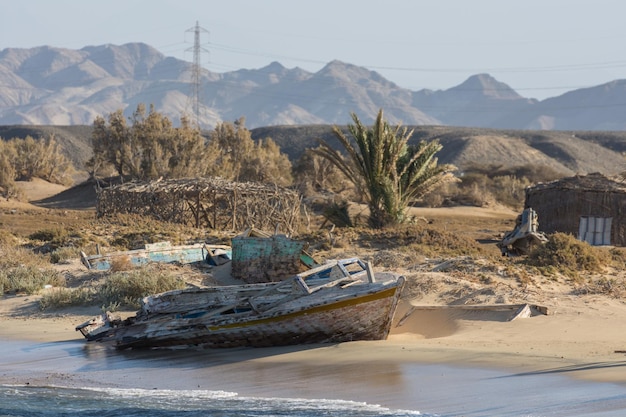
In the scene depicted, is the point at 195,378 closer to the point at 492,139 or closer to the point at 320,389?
the point at 320,389

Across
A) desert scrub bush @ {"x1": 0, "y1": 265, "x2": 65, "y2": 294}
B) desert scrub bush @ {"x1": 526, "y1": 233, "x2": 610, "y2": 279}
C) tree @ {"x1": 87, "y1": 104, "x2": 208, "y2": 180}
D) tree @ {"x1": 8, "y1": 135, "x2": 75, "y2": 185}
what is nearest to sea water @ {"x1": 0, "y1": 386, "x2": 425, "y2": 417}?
desert scrub bush @ {"x1": 0, "y1": 265, "x2": 65, "y2": 294}

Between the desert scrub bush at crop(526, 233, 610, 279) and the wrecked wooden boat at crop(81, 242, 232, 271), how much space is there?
280 inches

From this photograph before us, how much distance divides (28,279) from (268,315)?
25.9 ft

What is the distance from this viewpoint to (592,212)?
3125 cm

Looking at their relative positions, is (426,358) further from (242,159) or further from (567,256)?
(242,159)

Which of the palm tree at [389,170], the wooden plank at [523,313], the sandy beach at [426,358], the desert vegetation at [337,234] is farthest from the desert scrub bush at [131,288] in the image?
the palm tree at [389,170]

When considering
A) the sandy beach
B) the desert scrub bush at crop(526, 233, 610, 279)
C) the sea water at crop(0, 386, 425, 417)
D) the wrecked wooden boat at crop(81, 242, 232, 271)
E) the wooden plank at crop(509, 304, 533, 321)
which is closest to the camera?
the sea water at crop(0, 386, 425, 417)

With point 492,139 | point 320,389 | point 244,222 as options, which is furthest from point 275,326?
point 492,139

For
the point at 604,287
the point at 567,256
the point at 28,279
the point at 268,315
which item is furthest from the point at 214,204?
the point at 268,315

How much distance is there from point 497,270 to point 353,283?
5.59 m

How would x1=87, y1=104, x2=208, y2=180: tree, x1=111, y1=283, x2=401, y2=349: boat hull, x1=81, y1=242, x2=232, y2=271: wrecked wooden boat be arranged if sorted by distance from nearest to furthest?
x1=111, y1=283, x2=401, y2=349: boat hull
x1=81, y1=242, x2=232, y2=271: wrecked wooden boat
x1=87, y1=104, x2=208, y2=180: tree

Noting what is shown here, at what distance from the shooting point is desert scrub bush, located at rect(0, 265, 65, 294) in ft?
64.7

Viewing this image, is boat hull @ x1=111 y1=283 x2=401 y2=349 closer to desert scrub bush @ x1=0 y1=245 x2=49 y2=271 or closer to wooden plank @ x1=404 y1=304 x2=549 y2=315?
wooden plank @ x1=404 y1=304 x2=549 y2=315

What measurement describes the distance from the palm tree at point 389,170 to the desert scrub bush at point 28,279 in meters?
10.2
